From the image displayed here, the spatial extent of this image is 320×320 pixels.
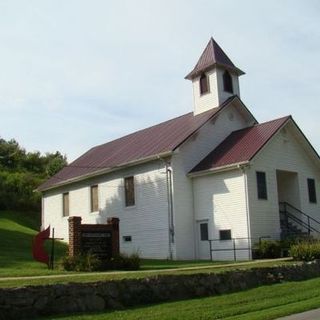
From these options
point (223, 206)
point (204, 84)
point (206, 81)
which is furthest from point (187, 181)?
point (206, 81)

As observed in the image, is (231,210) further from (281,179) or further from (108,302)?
(108,302)

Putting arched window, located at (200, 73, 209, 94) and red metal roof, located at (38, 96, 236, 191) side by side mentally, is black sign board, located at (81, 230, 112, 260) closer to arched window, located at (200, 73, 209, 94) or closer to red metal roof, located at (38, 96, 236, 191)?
red metal roof, located at (38, 96, 236, 191)

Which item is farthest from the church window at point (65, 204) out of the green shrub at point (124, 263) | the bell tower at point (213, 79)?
the green shrub at point (124, 263)

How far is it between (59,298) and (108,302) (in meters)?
1.29

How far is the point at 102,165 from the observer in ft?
121

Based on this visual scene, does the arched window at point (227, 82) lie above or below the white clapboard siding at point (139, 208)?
above

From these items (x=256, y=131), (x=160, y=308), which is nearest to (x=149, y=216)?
(x=256, y=131)

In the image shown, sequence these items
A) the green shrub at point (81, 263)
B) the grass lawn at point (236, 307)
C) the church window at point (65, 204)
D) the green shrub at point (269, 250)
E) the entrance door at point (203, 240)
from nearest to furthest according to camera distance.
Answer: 1. the grass lawn at point (236, 307)
2. the green shrub at point (81, 263)
3. the green shrub at point (269, 250)
4. the entrance door at point (203, 240)
5. the church window at point (65, 204)

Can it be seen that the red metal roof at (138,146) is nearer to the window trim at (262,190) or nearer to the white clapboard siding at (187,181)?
the white clapboard siding at (187,181)

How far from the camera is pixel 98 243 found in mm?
21359

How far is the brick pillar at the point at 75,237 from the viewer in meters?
20.5

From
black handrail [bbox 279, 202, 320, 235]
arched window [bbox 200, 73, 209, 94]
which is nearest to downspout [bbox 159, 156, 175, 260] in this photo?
black handrail [bbox 279, 202, 320, 235]

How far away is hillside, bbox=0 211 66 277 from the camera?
62.1 feet

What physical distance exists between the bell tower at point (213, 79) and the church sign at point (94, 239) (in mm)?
15526
